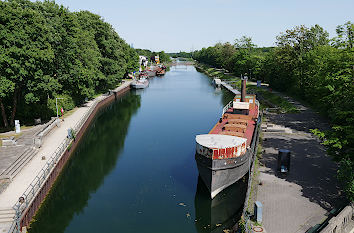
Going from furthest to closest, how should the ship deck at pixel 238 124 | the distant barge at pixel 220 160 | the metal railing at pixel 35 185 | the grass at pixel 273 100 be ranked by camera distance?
the grass at pixel 273 100, the ship deck at pixel 238 124, the distant barge at pixel 220 160, the metal railing at pixel 35 185

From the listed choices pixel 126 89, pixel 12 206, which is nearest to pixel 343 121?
pixel 12 206

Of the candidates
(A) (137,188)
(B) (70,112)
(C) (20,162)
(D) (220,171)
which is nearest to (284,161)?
(D) (220,171)

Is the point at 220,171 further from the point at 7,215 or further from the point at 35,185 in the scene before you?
the point at 7,215

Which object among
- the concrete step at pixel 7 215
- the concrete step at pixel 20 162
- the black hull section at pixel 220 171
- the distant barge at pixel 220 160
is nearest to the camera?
the concrete step at pixel 7 215

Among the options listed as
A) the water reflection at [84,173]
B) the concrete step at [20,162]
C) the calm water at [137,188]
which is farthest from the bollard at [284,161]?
the concrete step at [20,162]

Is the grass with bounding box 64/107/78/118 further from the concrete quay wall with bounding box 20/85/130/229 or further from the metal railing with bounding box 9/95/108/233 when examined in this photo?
the metal railing with bounding box 9/95/108/233

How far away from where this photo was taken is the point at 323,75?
42.9 m

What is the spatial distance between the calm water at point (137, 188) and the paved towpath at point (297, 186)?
3540mm

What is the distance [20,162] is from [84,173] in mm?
7466

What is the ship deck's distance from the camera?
32.6m

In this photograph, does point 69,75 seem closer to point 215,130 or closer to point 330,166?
point 215,130

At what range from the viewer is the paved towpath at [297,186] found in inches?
798

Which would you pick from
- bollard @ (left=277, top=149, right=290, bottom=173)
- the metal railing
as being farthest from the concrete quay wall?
bollard @ (left=277, top=149, right=290, bottom=173)

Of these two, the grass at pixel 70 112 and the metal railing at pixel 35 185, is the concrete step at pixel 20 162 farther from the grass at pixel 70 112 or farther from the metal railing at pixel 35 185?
the grass at pixel 70 112
